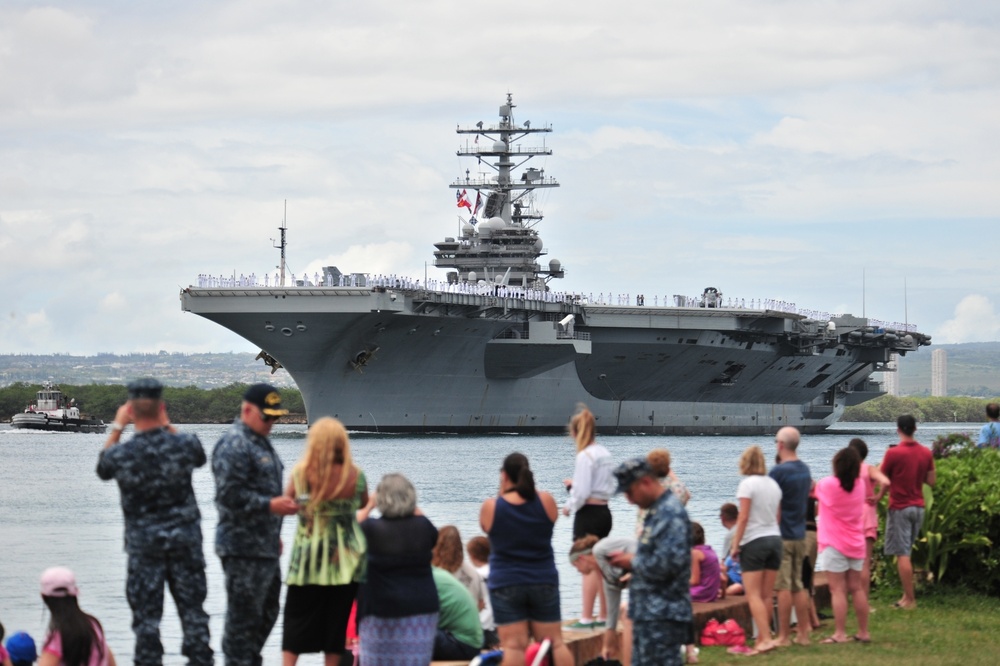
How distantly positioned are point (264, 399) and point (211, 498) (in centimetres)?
2123

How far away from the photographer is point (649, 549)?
20.9 ft

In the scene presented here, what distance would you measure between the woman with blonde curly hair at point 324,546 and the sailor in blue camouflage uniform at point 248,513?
13 cm

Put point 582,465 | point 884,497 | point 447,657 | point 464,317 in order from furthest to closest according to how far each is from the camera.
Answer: point 464,317
point 884,497
point 582,465
point 447,657

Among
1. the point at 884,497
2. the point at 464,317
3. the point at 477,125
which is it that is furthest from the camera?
the point at 477,125

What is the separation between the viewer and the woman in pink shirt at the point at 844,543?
9.09 metres

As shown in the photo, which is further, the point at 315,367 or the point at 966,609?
the point at 315,367

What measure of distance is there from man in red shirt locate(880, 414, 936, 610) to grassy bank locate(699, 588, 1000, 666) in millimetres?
443

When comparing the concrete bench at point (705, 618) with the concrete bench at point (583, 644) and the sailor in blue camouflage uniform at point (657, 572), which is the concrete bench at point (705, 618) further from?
the sailor in blue camouflage uniform at point (657, 572)

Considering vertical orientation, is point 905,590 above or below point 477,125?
below

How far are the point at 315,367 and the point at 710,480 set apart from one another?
46.8 ft

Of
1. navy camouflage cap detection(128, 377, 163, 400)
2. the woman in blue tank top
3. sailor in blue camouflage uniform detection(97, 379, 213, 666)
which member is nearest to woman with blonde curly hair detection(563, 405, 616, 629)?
the woman in blue tank top

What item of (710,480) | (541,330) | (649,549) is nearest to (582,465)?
(649,549)

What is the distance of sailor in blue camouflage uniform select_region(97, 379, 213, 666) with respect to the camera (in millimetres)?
6684

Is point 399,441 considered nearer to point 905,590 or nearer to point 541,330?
point 541,330
